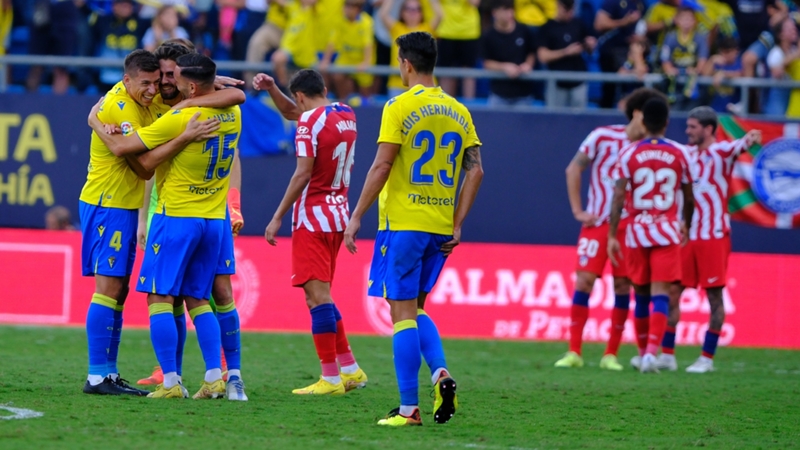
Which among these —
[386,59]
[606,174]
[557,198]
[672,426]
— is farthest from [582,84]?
[672,426]

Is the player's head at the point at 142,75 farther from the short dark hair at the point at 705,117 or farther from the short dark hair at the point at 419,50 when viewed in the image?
the short dark hair at the point at 705,117

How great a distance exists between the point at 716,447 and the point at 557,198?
31.1ft

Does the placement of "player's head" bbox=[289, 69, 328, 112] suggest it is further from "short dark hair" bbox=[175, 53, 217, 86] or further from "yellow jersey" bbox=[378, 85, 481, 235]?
"yellow jersey" bbox=[378, 85, 481, 235]

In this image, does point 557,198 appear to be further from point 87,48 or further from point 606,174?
point 87,48

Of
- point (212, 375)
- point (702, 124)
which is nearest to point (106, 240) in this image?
point (212, 375)

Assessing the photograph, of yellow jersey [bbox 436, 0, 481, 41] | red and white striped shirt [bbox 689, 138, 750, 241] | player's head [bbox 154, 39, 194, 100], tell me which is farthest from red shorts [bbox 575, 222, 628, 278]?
yellow jersey [bbox 436, 0, 481, 41]

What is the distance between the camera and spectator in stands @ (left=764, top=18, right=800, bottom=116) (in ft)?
52.0

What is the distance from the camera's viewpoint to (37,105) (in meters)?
15.7

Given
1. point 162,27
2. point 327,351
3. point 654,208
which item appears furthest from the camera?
point 162,27

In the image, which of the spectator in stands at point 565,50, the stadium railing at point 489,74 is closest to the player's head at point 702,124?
the stadium railing at point 489,74

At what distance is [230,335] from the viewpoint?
7.83 meters

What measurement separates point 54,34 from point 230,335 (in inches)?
386

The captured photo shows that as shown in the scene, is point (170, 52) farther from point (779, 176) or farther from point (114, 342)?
point (779, 176)

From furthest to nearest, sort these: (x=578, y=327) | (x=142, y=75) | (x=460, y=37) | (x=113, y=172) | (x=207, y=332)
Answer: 1. (x=460, y=37)
2. (x=578, y=327)
3. (x=113, y=172)
4. (x=142, y=75)
5. (x=207, y=332)
